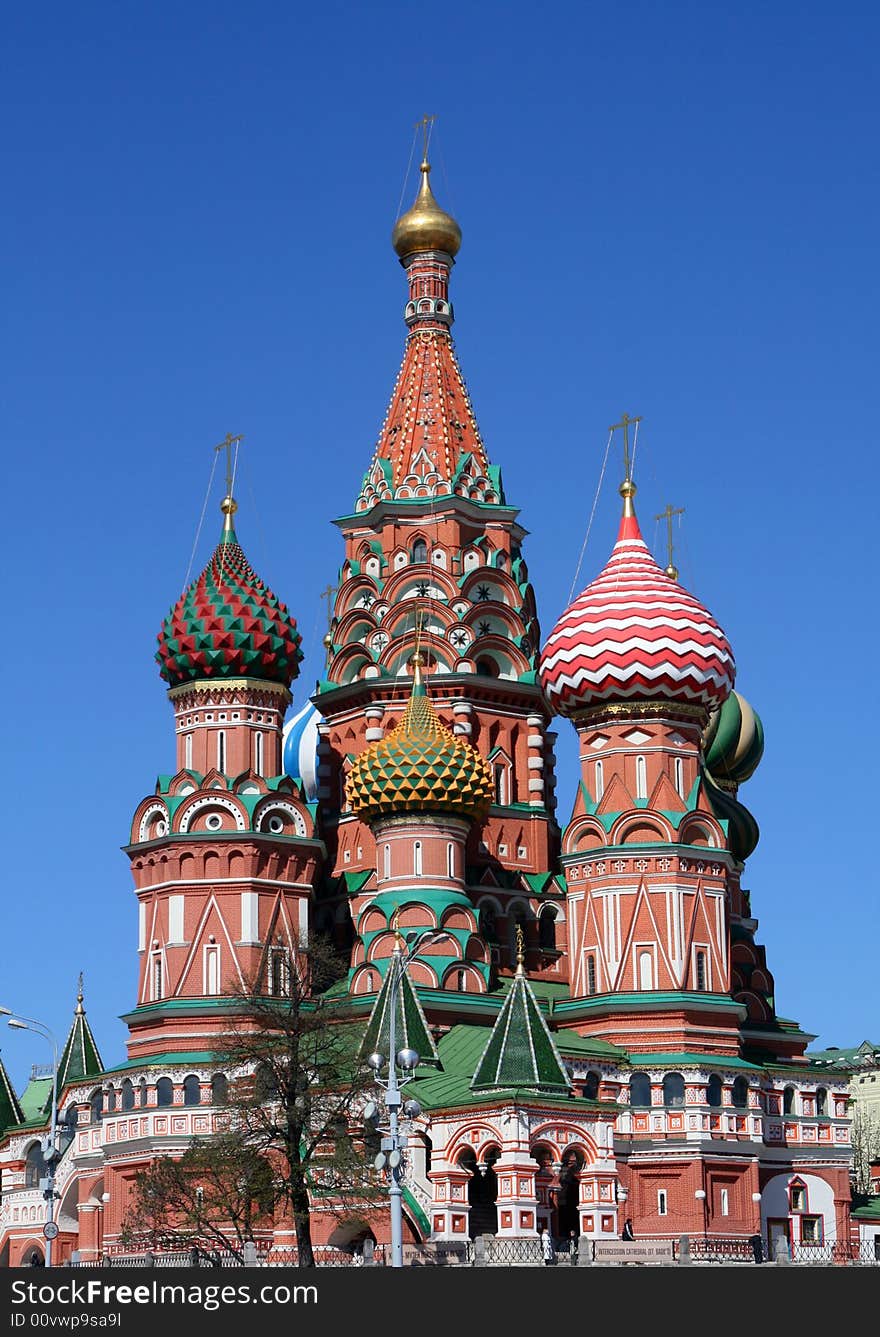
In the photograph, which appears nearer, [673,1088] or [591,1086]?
[591,1086]

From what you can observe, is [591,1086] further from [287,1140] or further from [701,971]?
[287,1140]

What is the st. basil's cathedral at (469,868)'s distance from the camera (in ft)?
147

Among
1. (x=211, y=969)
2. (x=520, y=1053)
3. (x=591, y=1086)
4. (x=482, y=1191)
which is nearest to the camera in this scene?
(x=520, y=1053)

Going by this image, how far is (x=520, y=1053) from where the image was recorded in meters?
40.1

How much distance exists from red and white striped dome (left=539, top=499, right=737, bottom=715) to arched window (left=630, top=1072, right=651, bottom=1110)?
7183 millimetres

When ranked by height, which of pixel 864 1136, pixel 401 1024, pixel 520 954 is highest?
pixel 864 1136

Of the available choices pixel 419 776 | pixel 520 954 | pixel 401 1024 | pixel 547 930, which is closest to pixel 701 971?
pixel 547 930

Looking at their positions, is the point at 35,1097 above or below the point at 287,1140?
above

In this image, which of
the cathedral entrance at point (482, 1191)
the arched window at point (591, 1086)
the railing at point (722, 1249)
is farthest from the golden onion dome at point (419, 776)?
the railing at point (722, 1249)

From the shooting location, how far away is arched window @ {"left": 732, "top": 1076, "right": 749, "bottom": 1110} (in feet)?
149

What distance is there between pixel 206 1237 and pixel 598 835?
468 inches

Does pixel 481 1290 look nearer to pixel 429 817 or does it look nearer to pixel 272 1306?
pixel 272 1306

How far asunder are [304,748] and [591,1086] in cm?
1391

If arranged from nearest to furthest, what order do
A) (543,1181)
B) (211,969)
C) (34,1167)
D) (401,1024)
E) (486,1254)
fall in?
1. (486,1254)
2. (543,1181)
3. (401,1024)
4. (211,969)
5. (34,1167)
